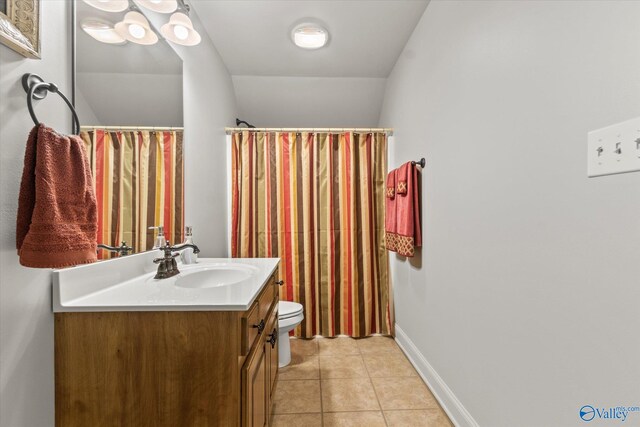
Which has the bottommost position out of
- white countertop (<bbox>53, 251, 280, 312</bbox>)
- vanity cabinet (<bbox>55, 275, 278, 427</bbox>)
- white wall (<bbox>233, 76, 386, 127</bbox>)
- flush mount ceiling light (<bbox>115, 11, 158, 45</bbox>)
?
vanity cabinet (<bbox>55, 275, 278, 427</bbox>)

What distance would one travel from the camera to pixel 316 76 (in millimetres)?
2619

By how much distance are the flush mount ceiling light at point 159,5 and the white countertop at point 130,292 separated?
3.78 ft

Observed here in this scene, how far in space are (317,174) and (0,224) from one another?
2.00 metres

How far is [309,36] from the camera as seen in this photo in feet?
6.71

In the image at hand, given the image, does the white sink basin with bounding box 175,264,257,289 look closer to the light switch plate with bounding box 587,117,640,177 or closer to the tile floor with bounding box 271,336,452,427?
the tile floor with bounding box 271,336,452,427

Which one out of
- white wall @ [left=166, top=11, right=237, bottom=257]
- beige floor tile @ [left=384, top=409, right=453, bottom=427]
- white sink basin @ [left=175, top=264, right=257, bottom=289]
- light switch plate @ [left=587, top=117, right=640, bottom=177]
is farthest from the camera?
white wall @ [left=166, top=11, right=237, bottom=257]

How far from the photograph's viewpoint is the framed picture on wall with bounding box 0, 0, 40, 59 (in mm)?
673

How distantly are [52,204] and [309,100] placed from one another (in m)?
2.40

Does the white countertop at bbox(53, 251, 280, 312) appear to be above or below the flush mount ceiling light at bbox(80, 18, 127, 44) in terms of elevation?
below

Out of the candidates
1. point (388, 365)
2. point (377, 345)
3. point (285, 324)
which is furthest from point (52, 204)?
point (377, 345)

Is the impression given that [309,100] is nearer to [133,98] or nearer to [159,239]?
[133,98]

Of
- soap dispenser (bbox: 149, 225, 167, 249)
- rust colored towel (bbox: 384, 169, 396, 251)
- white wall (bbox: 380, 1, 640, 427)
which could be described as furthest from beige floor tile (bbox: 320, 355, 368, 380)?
soap dispenser (bbox: 149, 225, 167, 249)

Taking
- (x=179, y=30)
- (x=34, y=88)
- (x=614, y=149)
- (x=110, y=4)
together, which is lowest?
(x=614, y=149)

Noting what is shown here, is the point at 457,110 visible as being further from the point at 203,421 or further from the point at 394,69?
the point at 203,421
